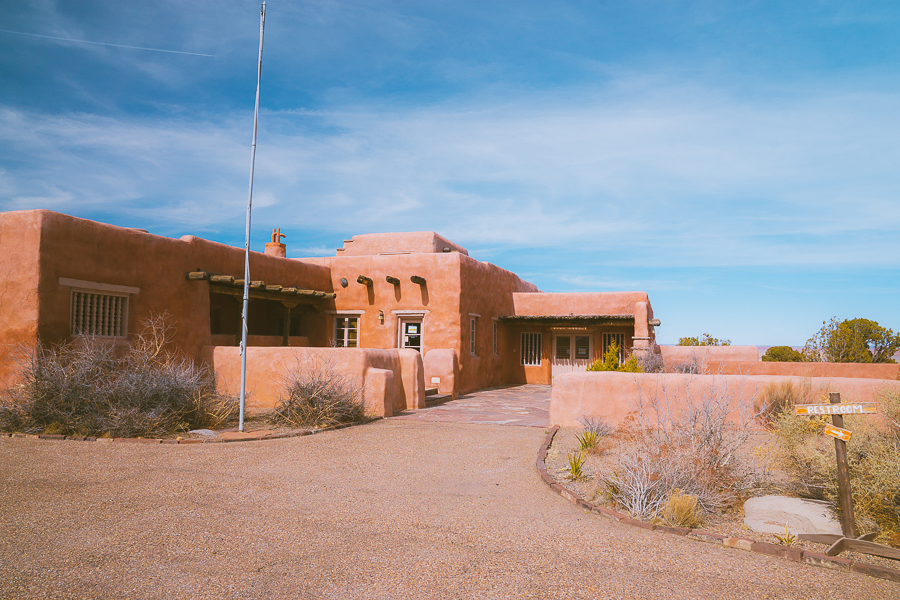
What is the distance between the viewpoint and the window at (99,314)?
10781mm

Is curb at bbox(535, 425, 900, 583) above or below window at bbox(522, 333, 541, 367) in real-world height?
below

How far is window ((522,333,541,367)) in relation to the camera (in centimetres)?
2080

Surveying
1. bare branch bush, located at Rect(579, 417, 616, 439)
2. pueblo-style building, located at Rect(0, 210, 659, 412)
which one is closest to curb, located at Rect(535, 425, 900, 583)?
bare branch bush, located at Rect(579, 417, 616, 439)

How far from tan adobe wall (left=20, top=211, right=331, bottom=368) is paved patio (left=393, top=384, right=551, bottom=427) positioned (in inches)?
214

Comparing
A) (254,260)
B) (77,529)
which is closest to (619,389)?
(77,529)

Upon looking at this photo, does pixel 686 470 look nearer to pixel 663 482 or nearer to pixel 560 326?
pixel 663 482

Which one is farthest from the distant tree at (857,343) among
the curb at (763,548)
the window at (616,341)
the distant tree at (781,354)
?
the curb at (763,548)

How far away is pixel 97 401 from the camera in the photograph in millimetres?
8961

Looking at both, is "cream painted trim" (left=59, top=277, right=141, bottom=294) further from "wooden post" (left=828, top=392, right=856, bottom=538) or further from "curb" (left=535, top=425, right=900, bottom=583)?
"wooden post" (left=828, top=392, right=856, bottom=538)

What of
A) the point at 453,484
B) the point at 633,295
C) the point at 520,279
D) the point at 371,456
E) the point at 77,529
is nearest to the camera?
the point at 77,529

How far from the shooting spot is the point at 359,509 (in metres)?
5.30

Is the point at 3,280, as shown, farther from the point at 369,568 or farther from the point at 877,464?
the point at 877,464

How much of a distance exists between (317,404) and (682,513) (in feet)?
22.4

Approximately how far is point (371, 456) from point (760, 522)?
15.4ft
